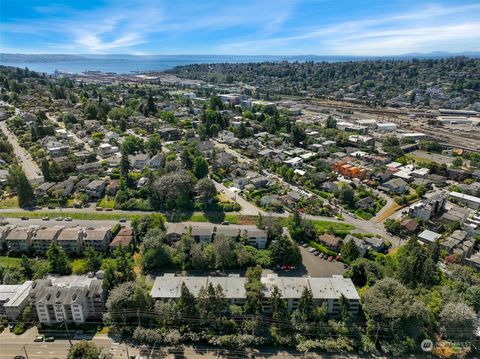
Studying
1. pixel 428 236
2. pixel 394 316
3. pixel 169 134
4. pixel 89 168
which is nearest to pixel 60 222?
pixel 89 168

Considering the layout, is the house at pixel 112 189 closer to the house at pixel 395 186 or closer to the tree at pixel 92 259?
the tree at pixel 92 259

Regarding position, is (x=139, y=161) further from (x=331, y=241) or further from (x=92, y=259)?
(x=331, y=241)

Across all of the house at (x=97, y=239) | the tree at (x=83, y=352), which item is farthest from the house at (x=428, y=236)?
the house at (x=97, y=239)

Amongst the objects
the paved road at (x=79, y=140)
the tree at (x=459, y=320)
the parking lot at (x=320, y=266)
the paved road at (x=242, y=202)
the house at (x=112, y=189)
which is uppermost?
the paved road at (x=79, y=140)

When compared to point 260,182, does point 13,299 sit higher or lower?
Answer: lower

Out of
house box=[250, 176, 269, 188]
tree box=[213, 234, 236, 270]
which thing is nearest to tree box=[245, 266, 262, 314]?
tree box=[213, 234, 236, 270]

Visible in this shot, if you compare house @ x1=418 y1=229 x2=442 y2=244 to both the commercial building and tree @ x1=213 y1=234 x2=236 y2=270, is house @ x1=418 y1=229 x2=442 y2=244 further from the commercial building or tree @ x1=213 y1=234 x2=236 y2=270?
tree @ x1=213 y1=234 x2=236 y2=270
